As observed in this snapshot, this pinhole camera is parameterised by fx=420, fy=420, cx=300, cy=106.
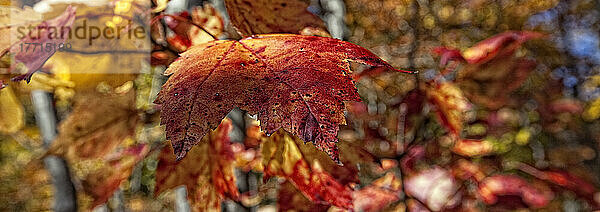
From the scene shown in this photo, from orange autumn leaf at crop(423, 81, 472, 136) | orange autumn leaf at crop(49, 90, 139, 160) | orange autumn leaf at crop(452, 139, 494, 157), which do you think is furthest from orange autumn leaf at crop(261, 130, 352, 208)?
orange autumn leaf at crop(452, 139, 494, 157)

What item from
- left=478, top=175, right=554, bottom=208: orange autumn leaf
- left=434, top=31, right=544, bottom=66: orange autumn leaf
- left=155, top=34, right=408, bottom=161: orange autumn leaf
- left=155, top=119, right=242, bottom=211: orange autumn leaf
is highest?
left=155, top=34, right=408, bottom=161: orange autumn leaf

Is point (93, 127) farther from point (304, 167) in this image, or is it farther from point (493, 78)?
point (493, 78)

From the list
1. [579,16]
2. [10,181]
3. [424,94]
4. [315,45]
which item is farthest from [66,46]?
[10,181]

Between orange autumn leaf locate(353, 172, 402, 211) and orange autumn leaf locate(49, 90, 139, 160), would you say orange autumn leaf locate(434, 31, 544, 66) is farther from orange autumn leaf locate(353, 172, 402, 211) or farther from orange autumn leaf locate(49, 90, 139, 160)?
orange autumn leaf locate(49, 90, 139, 160)

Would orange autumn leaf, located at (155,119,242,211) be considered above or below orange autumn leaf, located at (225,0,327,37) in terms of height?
below

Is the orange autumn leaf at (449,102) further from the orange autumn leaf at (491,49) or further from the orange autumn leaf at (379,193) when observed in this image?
the orange autumn leaf at (379,193)

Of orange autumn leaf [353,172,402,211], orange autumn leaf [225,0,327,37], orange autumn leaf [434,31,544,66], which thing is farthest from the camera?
orange autumn leaf [353,172,402,211]

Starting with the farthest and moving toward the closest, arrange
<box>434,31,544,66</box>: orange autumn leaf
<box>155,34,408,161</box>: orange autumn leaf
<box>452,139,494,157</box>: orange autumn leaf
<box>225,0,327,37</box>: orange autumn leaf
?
<box>452,139,494,157</box>: orange autumn leaf → <box>434,31,544,66</box>: orange autumn leaf → <box>225,0,327,37</box>: orange autumn leaf → <box>155,34,408,161</box>: orange autumn leaf
